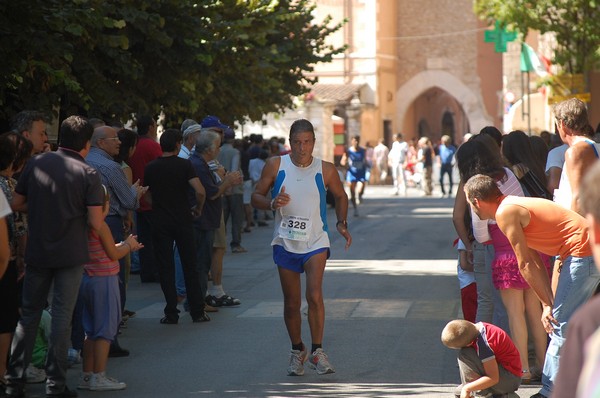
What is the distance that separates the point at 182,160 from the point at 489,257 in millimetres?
3841

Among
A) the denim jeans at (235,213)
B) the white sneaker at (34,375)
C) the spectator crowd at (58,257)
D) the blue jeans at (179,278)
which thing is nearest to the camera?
the spectator crowd at (58,257)

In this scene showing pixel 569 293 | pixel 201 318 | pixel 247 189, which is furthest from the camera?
pixel 247 189

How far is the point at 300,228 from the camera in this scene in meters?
8.83

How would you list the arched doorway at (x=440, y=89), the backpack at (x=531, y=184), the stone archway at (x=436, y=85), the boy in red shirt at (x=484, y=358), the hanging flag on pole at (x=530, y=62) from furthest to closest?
the stone archway at (x=436, y=85), the arched doorway at (x=440, y=89), the hanging flag on pole at (x=530, y=62), the backpack at (x=531, y=184), the boy in red shirt at (x=484, y=358)

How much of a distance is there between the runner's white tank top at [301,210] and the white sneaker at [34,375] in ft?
5.92

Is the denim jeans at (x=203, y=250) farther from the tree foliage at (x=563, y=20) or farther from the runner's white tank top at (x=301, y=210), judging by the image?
the tree foliage at (x=563, y=20)

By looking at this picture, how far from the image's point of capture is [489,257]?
8430 mm

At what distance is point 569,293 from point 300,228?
2.31m

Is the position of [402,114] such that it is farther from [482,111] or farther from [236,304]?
[236,304]

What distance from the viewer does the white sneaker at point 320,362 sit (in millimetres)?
8844

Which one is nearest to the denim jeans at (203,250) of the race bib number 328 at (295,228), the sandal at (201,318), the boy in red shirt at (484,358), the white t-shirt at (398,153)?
the sandal at (201,318)

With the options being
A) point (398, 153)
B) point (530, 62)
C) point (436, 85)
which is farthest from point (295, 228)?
point (436, 85)

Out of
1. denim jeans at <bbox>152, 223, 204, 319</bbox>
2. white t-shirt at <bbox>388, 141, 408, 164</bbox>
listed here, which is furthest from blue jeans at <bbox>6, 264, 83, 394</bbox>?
white t-shirt at <bbox>388, 141, 408, 164</bbox>

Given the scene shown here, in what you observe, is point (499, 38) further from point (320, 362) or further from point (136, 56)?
point (320, 362)
